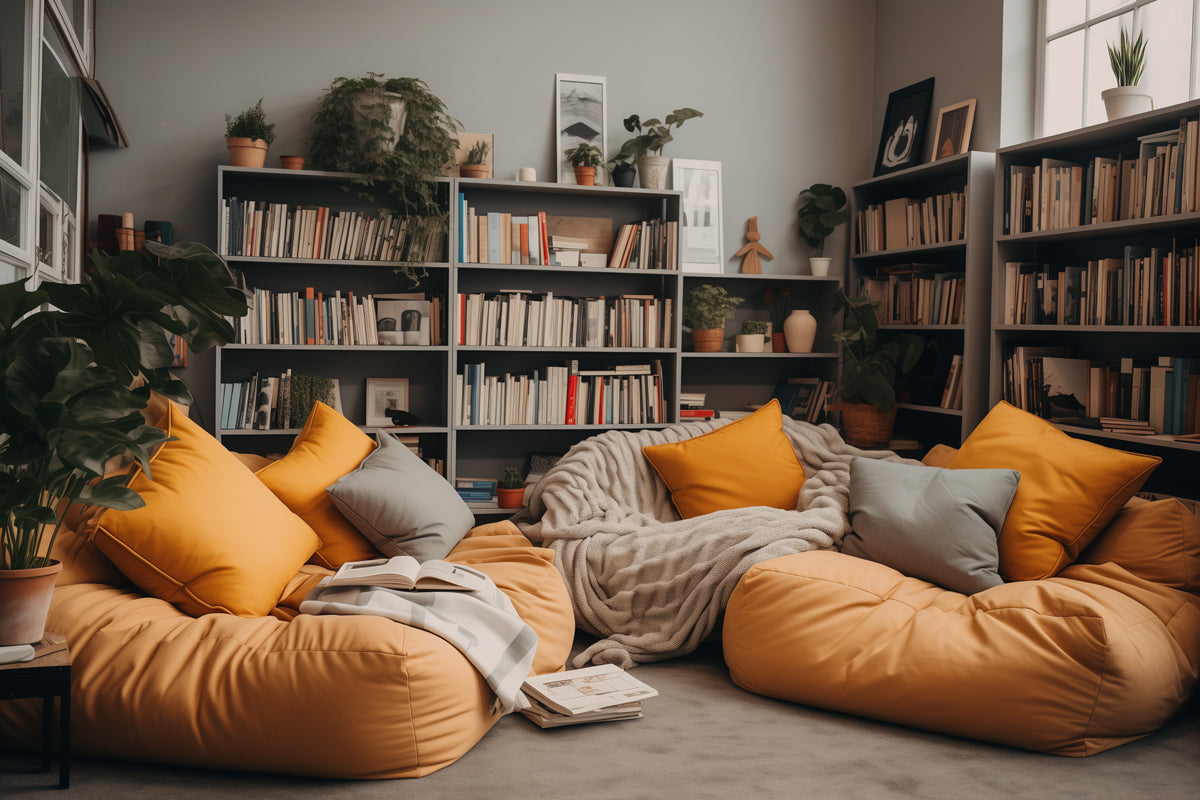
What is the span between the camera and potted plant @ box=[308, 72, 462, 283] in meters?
4.09

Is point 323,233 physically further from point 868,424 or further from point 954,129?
point 954,129

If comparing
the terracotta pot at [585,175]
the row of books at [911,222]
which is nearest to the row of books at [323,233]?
the terracotta pot at [585,175]

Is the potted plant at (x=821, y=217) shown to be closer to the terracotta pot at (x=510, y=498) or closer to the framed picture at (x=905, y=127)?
the framed picture at (x=905, y=127)

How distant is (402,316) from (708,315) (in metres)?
1.47

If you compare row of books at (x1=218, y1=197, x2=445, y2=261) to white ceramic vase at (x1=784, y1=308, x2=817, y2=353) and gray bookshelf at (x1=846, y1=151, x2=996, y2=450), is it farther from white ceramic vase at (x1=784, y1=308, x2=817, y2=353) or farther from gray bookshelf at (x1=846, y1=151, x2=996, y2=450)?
gray bookshelf at (x1=846, y1=151, x2=996, y2=450)

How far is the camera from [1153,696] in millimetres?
2342

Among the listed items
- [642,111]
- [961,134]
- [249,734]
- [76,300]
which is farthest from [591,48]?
[249,734]

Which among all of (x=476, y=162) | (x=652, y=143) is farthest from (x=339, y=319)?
(x=652, y=143)

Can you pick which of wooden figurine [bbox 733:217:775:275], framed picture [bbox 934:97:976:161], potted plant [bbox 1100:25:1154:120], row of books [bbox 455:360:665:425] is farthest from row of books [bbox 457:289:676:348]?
potted plant [bbox 1100:25:1154:120]

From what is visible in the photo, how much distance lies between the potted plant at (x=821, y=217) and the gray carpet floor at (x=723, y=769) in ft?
9.34

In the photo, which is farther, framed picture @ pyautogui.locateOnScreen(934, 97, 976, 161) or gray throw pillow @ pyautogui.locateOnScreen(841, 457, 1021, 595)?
framed picture @ pyautogui.locateOnScreen(934, 97, 976, 161)

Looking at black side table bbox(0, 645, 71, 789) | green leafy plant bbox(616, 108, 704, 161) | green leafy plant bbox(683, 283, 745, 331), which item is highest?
green leafy plant bbox(616, 108, 704, 161)

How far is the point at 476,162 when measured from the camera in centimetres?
446

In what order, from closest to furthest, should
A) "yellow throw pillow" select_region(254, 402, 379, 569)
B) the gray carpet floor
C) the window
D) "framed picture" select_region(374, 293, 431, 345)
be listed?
the gray carpet floor → "yellow throw pillow" select_region(254, 402, 379, 569) → the window → "framed picture" select_region(374, 293, 431, 345)
